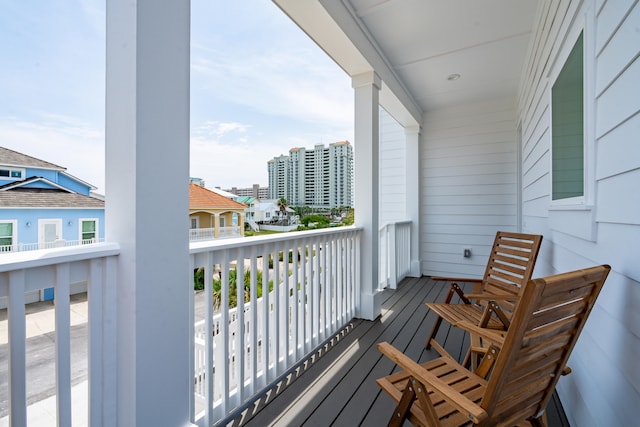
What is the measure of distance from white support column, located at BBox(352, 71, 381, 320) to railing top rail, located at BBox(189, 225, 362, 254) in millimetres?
460

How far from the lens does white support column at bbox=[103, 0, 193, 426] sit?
104cm

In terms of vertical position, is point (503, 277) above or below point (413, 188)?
below

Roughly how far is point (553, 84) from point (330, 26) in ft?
5.32

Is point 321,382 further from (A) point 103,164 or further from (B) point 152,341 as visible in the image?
(A) point 103,164

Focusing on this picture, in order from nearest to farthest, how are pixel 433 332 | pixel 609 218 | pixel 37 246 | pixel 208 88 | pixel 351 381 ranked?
pixel 37 246 → pixel 609 218 → pixel 208 88 → pixel 351 381 → pixel 433 332

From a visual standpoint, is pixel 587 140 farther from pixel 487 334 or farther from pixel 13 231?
pixel 13 231

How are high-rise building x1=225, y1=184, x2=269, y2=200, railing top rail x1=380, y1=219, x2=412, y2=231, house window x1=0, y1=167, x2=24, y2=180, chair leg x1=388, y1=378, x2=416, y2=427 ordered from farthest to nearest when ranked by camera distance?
railing top rail x1=380, y1=219, x2=412, y2=231 < high-rise building x1=225, y1=184, x2=269, y2=200 < chair leg x1=388, y1=378, x2=416, y2=427 < house window x1=0, y1=167, x2=24, y2=180

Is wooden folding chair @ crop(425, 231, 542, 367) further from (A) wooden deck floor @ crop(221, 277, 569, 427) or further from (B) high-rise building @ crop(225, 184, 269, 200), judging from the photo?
(B) high-rise building @ crop(225, 184, 269, 200)

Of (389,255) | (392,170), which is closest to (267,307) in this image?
→ (389,255)

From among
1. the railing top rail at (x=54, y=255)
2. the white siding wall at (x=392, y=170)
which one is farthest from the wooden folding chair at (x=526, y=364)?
the white siding wall at (x=392, y=170)

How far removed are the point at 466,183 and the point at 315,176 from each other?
9.56 feet

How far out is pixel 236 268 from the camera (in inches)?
66.7

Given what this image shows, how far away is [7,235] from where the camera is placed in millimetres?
760

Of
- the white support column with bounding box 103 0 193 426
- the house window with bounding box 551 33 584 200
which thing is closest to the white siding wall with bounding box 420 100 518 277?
the house window with bounding box 551 33 584 200
